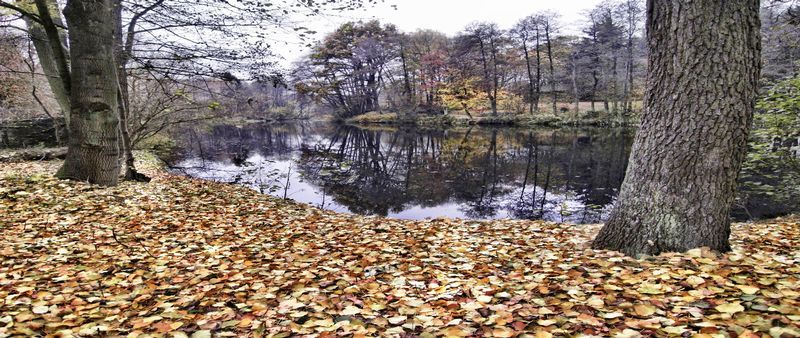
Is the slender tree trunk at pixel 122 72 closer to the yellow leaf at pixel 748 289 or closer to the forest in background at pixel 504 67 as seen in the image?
the yellow leaf at pixel 748 289

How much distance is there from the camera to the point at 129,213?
5.02 meters

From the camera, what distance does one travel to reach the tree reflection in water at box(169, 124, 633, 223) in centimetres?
934

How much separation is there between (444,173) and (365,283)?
35.0 feet

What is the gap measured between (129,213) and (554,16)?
1309 inches

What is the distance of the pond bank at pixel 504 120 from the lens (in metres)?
28.2

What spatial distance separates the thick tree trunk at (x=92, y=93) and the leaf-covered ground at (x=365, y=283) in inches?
53.4

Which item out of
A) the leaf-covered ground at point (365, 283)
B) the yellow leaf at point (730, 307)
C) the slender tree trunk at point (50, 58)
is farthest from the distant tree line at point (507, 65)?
the yellow leaf at point (730, 307)

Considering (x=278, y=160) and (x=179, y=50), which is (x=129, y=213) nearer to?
(x=179, y=50)

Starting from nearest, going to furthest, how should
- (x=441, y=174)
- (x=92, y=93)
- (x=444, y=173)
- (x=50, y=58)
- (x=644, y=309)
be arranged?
(x=644, y=309) < (x=92, y=93) < (x=50, y=58) < (x=441, y=174) < (x=444, y=173)

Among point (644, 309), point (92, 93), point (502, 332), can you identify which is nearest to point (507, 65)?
point (92, 93)

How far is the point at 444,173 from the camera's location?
43.8 ft

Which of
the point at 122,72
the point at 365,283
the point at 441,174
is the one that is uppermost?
the point at 122,72

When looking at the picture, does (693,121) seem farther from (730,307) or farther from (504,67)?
(504,67)

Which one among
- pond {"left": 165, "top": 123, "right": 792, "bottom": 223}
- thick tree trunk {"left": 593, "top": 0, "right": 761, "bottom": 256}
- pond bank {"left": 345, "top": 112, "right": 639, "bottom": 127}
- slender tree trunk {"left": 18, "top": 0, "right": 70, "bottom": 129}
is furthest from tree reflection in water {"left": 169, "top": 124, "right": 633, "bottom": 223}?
pond bank {"left": 345, "top": 112, "right": 639, "bottom": 127}
